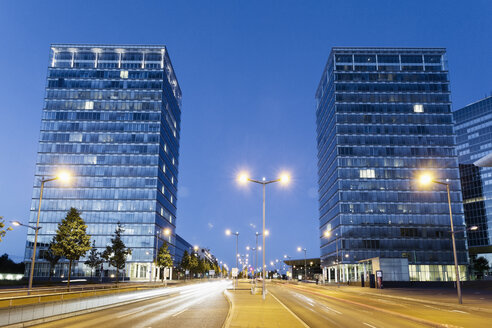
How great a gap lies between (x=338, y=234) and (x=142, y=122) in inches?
2750

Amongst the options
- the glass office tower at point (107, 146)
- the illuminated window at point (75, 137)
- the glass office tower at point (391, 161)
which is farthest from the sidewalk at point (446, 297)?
the illuminated window at point (75, 137)

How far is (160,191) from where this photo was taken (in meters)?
133

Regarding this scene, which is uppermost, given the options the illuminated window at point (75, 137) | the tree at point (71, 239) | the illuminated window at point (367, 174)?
the illuminated window at point (75, 137)

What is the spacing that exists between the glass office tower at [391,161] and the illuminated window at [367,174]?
0.91 ft

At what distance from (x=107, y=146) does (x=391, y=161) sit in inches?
3408

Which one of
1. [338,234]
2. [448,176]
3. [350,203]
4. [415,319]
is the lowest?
[415,319]

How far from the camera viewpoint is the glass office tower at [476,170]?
152 m

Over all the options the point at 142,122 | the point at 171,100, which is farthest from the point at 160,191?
the point at 171,100

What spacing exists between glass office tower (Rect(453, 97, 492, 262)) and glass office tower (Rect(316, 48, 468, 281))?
4078 centimetres

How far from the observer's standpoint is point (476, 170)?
157 m

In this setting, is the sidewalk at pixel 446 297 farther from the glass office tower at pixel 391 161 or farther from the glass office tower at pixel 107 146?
the glass office tower at pixel 107 146

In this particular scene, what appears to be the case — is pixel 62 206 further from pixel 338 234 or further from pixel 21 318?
pixel 21 318

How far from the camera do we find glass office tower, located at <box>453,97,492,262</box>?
15250 centimetres

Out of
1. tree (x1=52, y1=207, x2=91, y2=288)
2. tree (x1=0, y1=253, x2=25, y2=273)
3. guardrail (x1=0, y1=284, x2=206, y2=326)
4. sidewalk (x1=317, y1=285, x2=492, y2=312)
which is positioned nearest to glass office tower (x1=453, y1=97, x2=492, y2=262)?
sidewalk (x1=317, y1=285, x2=492, y2=312)
